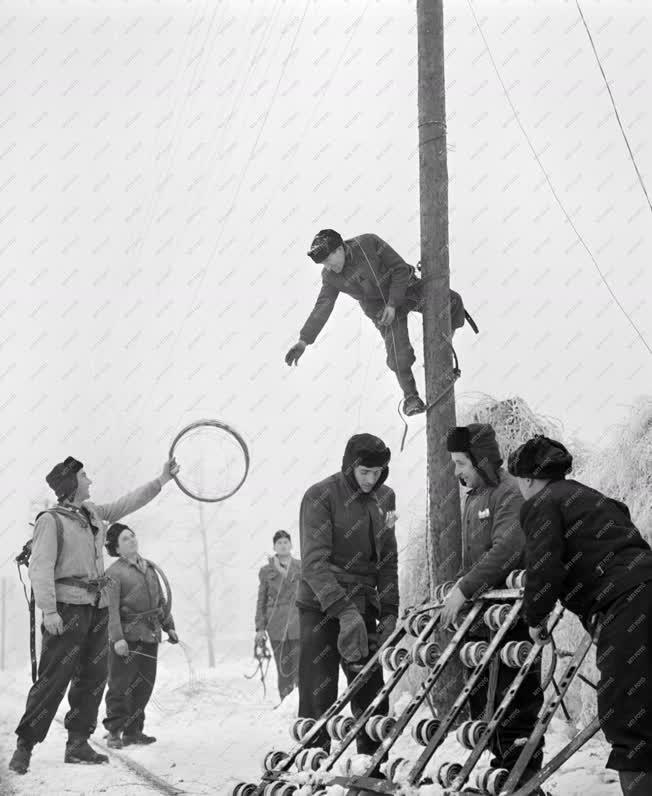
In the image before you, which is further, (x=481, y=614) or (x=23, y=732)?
(x=23, y=732)

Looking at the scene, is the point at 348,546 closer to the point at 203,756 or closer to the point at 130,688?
the point at 203,756

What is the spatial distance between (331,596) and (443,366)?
1.87 m

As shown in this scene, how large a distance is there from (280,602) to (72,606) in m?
4.69

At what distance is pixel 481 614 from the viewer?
518 cm

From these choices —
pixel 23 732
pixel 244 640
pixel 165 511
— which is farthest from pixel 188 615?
pixel 23 732

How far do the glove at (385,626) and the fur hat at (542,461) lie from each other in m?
1.96

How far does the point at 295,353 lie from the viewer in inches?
271

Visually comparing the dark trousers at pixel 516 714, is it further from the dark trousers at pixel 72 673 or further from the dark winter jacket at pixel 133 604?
the dark winter jacket at pixel 133 604

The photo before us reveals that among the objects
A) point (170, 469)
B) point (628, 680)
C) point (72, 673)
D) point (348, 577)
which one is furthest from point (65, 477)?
point (628, 680)

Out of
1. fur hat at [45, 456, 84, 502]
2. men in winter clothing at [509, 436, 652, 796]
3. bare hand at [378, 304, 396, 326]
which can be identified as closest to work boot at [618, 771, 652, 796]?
men in winter clothing at [509, 436, 652, 796]

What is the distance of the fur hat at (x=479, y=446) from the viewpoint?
5.54m

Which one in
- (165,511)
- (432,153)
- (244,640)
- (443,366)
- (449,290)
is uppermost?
(432,153)

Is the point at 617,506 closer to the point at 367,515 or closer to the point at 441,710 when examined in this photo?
the point at 367,515

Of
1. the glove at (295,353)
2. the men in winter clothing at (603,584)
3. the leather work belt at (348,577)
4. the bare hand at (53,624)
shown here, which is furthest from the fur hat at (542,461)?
the bare hand at (53,624)
